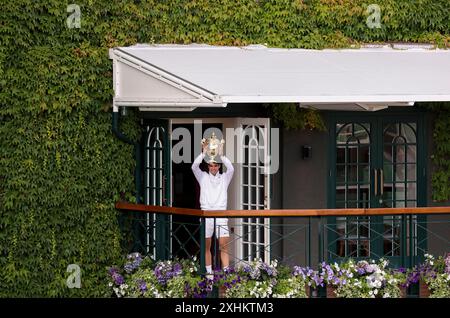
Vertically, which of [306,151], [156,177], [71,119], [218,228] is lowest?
[218,228]

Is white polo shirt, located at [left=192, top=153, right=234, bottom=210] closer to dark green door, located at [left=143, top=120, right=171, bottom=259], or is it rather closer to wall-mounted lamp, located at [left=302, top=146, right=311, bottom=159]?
dark green door, located at [left=143, top=120, right=171, bottom=259]

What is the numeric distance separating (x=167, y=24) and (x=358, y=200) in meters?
4.05

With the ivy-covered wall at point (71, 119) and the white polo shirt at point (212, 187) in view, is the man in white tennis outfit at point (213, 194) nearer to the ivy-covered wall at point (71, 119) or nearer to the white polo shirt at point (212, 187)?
the white polo shirt at point (212, 187)

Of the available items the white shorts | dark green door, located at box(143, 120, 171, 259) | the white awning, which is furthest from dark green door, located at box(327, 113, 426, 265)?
dark green door, located at box(143, 120, 171, 259)

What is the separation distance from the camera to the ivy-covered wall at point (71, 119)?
61.4 ft

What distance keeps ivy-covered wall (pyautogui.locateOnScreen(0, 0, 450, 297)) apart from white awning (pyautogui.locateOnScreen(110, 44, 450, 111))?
0.34 metres

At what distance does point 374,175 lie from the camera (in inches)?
803

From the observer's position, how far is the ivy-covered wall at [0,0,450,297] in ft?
61.4

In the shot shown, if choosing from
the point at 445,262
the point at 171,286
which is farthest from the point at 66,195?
the point at 445,262

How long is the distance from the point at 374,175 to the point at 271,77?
298 centimetres

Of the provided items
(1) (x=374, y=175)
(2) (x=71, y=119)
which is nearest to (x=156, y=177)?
(2) (x=71, y=119)

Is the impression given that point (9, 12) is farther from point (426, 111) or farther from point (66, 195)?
point (426, 111)

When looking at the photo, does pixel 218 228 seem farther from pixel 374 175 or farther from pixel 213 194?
pixel 374 175

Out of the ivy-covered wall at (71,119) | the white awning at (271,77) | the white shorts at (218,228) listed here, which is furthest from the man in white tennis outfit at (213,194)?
the ivy-covered wall at (71,119)
